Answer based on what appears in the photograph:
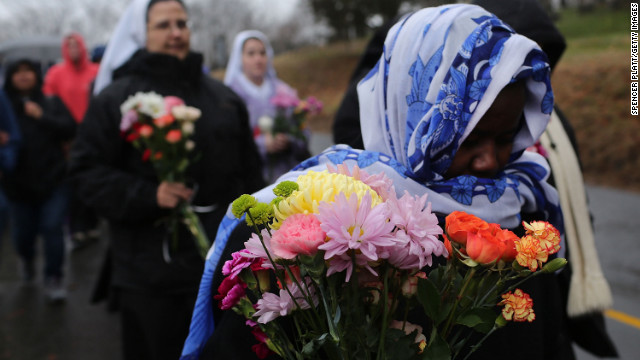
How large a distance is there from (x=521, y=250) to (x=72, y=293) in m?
5.98

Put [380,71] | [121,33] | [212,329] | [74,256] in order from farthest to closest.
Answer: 1. [74,256]
2. [121,33]
3. [380,71]
4. [212,329]

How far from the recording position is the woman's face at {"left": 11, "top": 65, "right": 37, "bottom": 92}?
6.19 meters

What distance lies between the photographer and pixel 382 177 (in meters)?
1.12

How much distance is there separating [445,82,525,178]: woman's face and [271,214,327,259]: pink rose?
871mm

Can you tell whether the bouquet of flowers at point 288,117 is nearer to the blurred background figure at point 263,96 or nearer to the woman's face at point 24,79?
the blurred background figure at point 263,96

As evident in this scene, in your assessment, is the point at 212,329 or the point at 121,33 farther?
the point at 121,33

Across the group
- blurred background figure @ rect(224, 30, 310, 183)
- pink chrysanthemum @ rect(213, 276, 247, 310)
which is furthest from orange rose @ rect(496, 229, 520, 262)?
blurred background figure @ rect(224, 30, 310, 183)

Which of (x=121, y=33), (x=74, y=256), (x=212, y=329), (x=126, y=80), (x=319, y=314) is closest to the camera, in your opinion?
(x=319, y=314)

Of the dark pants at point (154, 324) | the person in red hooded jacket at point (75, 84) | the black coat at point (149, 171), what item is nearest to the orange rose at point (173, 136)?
the black coat at point (149, 171)

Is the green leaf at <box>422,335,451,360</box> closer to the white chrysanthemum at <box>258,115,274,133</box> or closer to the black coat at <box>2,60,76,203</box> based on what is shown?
the white chrysanthemum at <box>258,115,274,133</box>

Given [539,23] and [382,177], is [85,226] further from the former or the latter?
[382,177]

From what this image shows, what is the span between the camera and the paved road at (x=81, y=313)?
15.8ft

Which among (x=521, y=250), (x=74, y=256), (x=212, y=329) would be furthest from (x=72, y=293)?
(x=521, y=250)

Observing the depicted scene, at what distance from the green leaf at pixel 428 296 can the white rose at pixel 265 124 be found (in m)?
4.63
